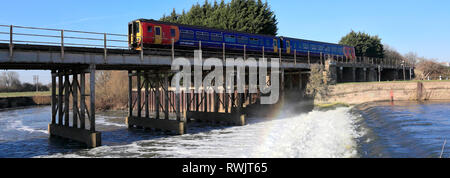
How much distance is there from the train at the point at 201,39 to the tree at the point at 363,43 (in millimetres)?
39510

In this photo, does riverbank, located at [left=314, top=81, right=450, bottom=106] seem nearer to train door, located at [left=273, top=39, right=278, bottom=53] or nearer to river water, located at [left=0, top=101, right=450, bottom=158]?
train door, located at [left=273, top=39, right=278, bottom=53]

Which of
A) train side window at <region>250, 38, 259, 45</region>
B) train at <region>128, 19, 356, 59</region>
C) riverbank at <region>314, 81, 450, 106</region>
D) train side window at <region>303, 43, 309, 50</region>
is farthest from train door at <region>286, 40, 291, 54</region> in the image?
riverbank at <region>314, 81, 450, 106</region>

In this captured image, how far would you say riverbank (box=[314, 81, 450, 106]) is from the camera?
111 feet

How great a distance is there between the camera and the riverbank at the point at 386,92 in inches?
1330

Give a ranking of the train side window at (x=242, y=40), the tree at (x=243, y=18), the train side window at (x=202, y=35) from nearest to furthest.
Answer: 1. the train side window at (x=202, y=35)
2. the train side window at (x=242, y=40)
3. the tree at (x=243, y=18)

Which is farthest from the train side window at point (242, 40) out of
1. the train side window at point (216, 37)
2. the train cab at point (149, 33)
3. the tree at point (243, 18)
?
the tree at point (243, 18)

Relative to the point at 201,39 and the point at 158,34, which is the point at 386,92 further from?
the point at 158,34

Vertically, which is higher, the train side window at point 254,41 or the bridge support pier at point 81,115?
the train side window at point 254,41

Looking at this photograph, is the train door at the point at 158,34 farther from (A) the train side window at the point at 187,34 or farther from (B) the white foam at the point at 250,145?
(B) the white foam at the point at 250,145

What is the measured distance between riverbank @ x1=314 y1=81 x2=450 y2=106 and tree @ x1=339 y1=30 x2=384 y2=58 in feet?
136

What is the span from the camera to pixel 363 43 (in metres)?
74.0

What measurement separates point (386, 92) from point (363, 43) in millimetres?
42709

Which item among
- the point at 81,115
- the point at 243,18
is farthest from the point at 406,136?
the point at 243,18
